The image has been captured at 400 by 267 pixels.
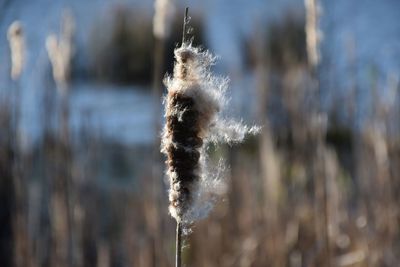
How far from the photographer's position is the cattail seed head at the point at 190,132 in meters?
0.52

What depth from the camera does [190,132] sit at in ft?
1.72

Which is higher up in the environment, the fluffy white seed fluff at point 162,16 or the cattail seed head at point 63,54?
the cattail seed head at point 63,54

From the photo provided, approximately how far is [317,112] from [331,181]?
989 millimetres

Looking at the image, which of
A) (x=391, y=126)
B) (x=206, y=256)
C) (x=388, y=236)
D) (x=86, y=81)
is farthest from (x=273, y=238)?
(x=86, y=81)

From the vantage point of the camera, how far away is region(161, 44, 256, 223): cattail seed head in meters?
0.52

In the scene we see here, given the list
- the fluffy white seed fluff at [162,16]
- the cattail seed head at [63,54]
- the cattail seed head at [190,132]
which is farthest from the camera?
the cattail seed head at [63,54]

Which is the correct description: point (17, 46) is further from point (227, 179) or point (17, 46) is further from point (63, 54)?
point (227, 179)

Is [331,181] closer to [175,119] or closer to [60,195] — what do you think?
[60,195]

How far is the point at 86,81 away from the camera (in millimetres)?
10867

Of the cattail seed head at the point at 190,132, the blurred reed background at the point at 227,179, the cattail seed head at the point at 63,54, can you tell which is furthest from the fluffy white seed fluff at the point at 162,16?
Result: the cattail seed head at the point at 190,132

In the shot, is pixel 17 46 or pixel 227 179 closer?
pixel 17 46

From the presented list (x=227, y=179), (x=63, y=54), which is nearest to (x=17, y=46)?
(x=63, y=54)

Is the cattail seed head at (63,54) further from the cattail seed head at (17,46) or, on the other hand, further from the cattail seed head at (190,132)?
the cattail seed head at (190,132)

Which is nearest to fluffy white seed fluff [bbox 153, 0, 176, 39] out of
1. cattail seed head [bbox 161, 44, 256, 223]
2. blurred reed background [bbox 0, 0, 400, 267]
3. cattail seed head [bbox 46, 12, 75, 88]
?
blurred reed background [bbox 0, 0, 400, 267]
